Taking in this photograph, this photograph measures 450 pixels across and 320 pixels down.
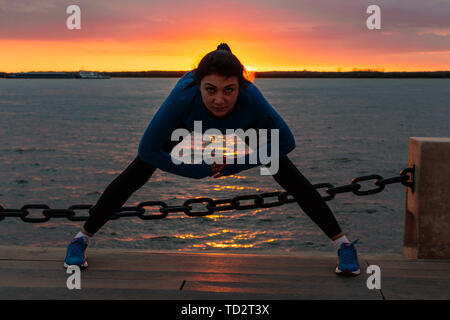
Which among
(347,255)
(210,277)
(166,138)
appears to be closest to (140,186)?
(166,138)

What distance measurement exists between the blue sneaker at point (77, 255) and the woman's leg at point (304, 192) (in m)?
1.40

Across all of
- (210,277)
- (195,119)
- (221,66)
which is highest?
(221,66)

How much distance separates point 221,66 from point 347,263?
1.52m

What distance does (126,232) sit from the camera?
12.8m

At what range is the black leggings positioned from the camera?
3264mm

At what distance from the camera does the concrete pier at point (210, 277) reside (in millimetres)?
2922

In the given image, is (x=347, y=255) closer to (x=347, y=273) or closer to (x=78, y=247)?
(x=347, y=273)

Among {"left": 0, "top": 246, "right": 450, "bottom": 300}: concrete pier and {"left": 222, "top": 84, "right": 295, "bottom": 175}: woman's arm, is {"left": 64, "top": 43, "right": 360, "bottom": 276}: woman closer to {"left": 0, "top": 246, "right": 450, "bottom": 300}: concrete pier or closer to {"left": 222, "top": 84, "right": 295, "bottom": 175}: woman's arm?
{"left": 222, "top": 84, "right": 295, "bottom": 175}: woman's arm

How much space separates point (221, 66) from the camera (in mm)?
2855

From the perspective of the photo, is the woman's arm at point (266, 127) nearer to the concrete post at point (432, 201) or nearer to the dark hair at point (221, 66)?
the dark hair at point (221, 66)

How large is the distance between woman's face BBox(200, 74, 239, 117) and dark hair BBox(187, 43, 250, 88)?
0.03 m

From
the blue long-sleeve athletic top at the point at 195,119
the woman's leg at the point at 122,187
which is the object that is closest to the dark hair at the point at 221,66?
the blue long-sleeve athletic top at the point at 195,119

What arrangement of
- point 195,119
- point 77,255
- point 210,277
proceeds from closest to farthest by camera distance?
point 195,119
point 210,277
point 77,255

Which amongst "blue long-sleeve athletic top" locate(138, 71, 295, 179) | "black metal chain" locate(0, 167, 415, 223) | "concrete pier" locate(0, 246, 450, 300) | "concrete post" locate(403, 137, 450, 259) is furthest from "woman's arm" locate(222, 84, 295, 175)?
"concrete post" locate(403, 137, 450, 259)
